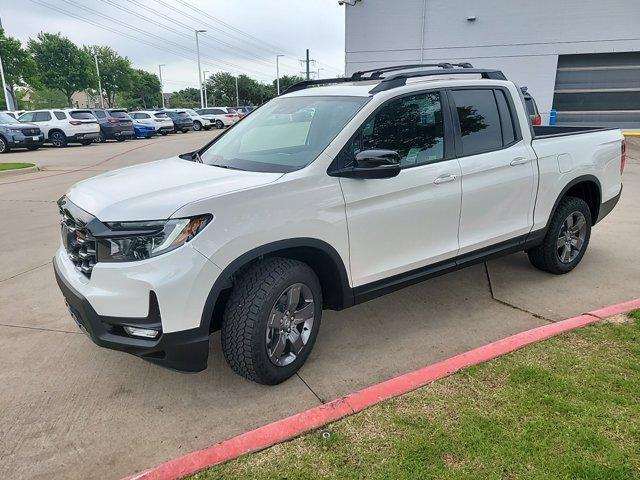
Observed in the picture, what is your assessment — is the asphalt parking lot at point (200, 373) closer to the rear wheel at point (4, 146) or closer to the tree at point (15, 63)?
the rear wheel at point (4, 146)

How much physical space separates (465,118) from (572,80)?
2056 centimetres

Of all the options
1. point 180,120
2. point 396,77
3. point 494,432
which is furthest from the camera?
point 180,120

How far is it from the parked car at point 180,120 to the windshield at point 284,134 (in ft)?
100

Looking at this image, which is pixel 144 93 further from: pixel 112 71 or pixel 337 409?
pixel 337 409

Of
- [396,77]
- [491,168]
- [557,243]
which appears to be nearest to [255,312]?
[396,77]

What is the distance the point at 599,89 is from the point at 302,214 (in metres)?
22.6

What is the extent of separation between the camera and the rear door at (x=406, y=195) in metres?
3.29

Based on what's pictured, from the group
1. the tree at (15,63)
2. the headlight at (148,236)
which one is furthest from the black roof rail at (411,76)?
the tree at (15,63)

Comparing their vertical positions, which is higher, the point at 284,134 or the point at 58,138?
the point at 284,134

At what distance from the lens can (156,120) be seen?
2981 centimetres

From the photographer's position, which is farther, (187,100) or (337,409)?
(187,100)

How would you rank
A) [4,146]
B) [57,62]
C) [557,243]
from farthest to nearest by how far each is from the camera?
1. [57,62]
2. [4,146]
3. [557,243]

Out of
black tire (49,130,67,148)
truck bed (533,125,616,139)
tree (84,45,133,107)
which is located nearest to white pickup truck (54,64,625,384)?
truck bed (533,125,616,139)

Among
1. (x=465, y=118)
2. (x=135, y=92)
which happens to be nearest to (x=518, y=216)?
(x=465, y=118)
